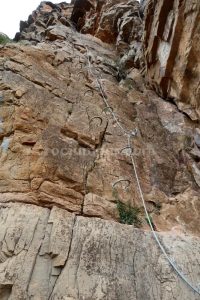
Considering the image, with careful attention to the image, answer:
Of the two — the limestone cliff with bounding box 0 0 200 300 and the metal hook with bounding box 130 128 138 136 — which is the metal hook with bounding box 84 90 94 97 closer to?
the limestone cliff with bounding box 0 0 200 300

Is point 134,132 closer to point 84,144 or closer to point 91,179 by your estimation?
point 84,144

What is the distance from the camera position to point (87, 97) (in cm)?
732

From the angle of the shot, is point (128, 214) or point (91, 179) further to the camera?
point (91, 179)

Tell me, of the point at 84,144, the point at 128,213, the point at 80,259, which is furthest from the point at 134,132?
the point at 80,259

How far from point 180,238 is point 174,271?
0.62 metres

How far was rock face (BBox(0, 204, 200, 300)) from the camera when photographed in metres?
3.60

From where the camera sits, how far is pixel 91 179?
527cm

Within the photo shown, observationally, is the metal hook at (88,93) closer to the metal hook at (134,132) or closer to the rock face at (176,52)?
the metal hook at (134,132)

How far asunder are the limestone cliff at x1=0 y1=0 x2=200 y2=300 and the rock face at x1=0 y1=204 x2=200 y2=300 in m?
0.01

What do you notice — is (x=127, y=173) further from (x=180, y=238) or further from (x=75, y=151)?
(x=180, y=238)

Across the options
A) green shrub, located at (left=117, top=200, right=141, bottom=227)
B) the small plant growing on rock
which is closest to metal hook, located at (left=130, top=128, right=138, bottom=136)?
the small plant growing on rock

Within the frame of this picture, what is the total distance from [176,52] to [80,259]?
17.1 feet

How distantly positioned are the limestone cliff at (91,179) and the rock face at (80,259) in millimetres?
13

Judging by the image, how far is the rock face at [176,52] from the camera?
6.62 m
